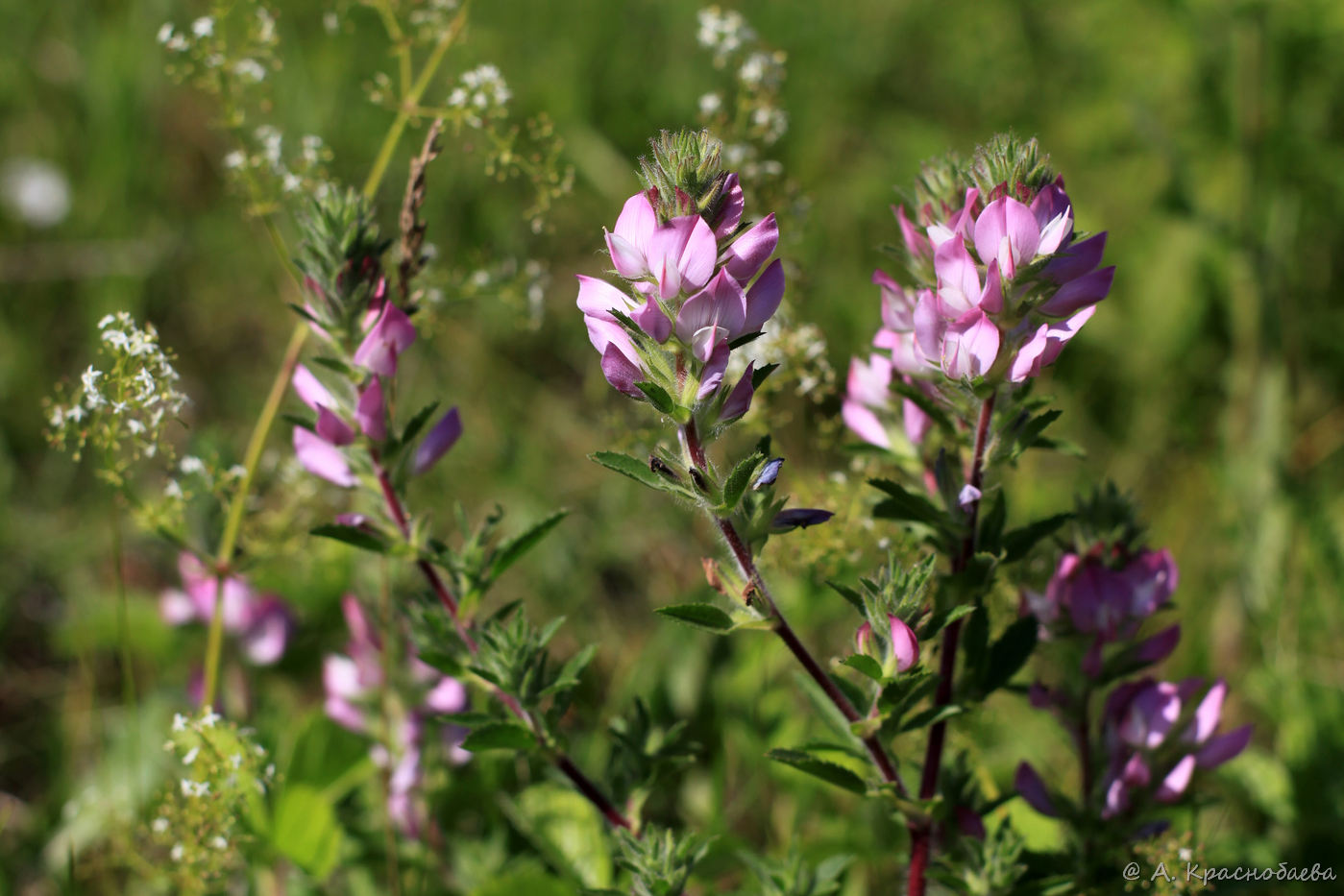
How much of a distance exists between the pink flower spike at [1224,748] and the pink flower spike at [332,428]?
1588 mm

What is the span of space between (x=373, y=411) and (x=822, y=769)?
914mm

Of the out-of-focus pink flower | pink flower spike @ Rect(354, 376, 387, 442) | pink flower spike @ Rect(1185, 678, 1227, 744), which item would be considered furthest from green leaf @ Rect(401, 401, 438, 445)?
pink flower spike @ Rect(1185, 678, 1227, 744)

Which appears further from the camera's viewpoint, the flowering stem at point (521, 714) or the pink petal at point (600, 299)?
the flowering stem at point (521, 714)

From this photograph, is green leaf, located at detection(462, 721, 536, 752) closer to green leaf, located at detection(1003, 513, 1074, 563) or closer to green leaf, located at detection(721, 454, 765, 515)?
green leaf, located at detection(721, 454, 765, 515)

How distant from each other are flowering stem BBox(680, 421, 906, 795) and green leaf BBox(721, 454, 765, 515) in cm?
5

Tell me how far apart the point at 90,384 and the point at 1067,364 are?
3.45 m

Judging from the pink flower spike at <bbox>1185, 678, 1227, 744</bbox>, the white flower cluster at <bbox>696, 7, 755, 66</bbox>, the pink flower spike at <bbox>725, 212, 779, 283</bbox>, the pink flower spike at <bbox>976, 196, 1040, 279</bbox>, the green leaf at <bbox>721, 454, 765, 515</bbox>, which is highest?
the white flower cluster at <bbox>696, 7, 755, 66</bbox>

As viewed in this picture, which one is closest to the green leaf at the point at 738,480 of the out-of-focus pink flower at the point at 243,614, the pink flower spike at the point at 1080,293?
the pink flower spike at the point at 1080,293

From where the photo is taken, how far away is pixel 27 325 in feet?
14.3

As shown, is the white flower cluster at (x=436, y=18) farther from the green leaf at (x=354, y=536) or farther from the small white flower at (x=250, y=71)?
the green leaf at (x=354, y=536)

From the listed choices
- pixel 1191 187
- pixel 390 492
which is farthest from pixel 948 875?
pixel 1191 187

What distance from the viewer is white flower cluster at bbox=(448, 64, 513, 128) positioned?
2240 mm

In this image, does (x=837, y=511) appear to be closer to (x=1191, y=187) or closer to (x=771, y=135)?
(x=771, y=135)

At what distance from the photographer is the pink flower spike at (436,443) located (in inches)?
77.3
